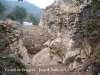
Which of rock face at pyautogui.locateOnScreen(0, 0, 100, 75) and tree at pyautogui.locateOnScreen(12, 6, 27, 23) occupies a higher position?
tree at pyautogui.locateOnScreen(12, 6, 27, 23)

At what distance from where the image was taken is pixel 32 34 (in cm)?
1493

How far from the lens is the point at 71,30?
12352 millimetres

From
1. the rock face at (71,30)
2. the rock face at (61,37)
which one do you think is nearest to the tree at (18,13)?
the rock face at (61,37)

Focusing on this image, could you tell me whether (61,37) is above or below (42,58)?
above

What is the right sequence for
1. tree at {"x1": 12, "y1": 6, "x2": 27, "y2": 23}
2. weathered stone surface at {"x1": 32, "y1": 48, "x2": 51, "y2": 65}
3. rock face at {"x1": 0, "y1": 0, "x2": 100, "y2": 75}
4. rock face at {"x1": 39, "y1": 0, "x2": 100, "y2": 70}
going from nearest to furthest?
rock face at {"x1": 0, "y1": 0, "x2": 100, "y2": 75}, rock face at {"x1": 39, "y1": 0, "x2": 100, "y2": 70}, weathered stone surface at {"x1": 32, "y1": 48, "x2": 51, "y2": 65}, tree at {"x1": 12, "y1": 6, "x2": 27, "y2": 23}

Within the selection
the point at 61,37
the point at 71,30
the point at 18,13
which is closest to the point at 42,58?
the point at 61,37

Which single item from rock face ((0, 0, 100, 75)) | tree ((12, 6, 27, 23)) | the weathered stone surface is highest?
tree ((12, 6, 27, 23))

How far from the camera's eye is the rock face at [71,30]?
1141 cm

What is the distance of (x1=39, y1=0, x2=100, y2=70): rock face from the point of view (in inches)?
449

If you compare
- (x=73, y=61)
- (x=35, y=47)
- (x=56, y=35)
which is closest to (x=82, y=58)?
(x=73, y=61)

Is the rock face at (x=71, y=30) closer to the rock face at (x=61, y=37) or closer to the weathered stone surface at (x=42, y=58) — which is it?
the rock face at (x=61, y=37)

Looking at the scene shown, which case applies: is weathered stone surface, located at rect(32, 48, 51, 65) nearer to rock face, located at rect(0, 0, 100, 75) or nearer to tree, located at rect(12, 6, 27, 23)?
rock face, located at rect(0, 0, 100, 75)

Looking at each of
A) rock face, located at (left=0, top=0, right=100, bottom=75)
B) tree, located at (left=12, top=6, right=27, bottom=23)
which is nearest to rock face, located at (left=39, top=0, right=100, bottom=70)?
rock face, located at (left=0, top=0, right=100, bottom=75)

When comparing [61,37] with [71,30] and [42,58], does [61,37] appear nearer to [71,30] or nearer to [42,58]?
[71,30]
